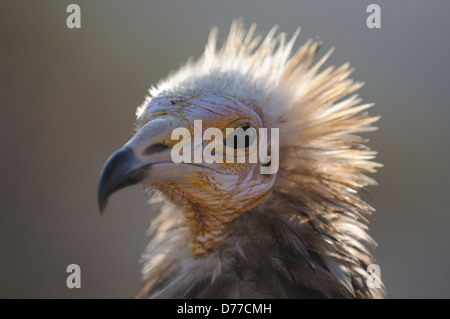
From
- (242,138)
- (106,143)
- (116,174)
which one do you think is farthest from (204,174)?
(106,143)

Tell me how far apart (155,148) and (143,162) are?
82 millimetres

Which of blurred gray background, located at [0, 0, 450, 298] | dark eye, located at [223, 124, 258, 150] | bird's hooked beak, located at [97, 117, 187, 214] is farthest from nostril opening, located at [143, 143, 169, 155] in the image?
blurred gray background, located at [0, 0, 450, 298]

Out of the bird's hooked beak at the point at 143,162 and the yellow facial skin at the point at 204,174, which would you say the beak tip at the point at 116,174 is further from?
the yellow facial skin at the point at 204,174

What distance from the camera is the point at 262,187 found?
80.7 inches

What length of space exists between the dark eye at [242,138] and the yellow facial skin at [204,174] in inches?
1.0

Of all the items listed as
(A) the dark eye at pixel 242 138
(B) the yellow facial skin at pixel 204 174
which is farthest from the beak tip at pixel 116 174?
(A) the dark eye at pixel 242 138

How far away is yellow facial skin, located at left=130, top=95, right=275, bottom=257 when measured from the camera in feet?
5.97

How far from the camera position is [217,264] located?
78.4 inches

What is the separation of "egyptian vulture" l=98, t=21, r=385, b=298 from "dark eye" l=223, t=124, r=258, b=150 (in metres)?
0.01

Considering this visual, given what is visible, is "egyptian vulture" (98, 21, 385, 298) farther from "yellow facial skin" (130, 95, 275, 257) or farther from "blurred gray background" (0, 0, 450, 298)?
"blurred gray background" (0, 0, 450, 298)

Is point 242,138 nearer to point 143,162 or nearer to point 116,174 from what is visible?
point 143,162
